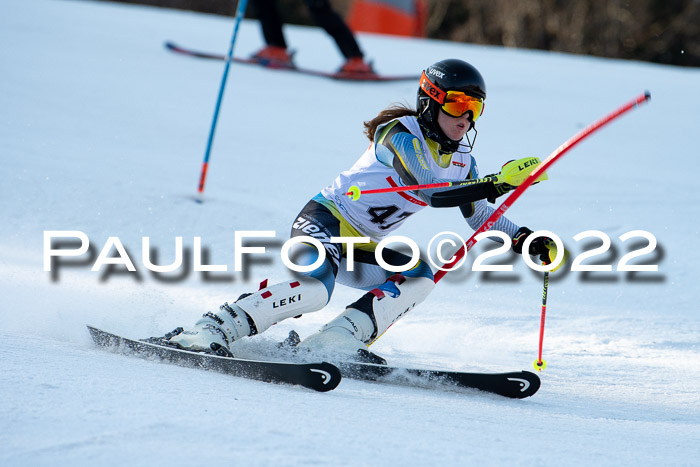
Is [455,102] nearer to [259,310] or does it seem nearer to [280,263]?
[259,310]

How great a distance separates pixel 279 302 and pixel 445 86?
1.11 metres

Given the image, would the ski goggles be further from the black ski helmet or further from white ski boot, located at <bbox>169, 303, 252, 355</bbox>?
white ski boot, located at <bbox>169, 303, 252, 355</bbox>

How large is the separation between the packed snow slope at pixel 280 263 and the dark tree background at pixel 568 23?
10.0 m

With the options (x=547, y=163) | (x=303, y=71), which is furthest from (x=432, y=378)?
(x=303, y=71)

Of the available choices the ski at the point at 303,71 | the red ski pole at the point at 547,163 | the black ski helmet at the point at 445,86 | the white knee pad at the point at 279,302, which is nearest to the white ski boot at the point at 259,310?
the white knee pad at the point at 279,302

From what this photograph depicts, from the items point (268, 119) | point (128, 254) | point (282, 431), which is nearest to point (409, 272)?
point (282, 431)

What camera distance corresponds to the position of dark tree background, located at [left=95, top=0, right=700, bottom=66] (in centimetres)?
2197

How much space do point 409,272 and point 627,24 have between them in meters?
20.8

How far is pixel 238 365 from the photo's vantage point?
3.02 metres

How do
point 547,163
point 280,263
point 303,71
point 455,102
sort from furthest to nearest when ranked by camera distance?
point 303,71
point 280,263
point 455,102
point 547,163

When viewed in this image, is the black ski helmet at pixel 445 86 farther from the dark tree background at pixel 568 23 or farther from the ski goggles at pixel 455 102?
the dark tree background at pixel 568 23

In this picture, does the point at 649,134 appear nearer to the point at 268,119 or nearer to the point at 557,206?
the point at 557,206

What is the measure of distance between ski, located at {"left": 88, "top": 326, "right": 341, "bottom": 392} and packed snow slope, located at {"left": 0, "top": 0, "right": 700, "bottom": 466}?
0.05 metres

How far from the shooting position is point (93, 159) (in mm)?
7012
